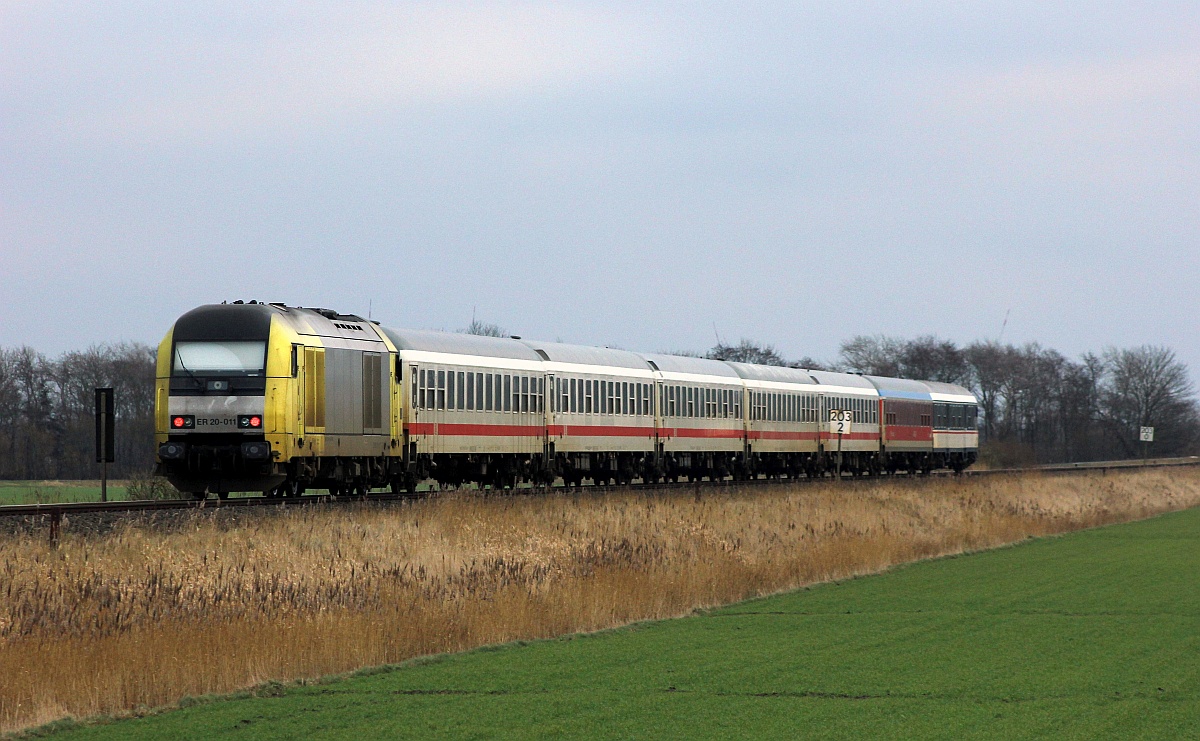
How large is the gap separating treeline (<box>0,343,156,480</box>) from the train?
49195 millimetres

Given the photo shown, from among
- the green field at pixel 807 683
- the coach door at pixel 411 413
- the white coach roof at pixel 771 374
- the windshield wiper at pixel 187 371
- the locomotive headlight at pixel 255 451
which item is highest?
the white coach roof at pixel 771 374

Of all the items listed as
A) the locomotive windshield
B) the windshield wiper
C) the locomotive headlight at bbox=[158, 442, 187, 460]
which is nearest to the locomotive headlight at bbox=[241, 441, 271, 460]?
the locomotive headlight at bbox=[158, 442, 187, 460]

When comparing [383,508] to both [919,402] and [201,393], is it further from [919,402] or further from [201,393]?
[919,402]

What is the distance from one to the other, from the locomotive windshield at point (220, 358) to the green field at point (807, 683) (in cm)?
1209

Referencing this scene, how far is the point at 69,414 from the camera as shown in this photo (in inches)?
4154

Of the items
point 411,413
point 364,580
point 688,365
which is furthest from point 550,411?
point 364,580

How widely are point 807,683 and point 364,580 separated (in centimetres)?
662

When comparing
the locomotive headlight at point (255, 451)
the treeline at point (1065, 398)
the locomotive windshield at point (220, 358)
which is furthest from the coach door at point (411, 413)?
the treeline at point (1065, 398)

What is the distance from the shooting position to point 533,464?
130ft

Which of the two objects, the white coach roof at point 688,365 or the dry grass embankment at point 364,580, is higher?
the white coach roof at point 688,365

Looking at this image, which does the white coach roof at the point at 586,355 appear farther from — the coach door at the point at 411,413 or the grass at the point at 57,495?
the grass at the point at 57,495

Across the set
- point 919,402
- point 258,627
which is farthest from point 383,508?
point 919,402

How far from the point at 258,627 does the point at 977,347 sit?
497 ft

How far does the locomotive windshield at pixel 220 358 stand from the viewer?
28.0m
